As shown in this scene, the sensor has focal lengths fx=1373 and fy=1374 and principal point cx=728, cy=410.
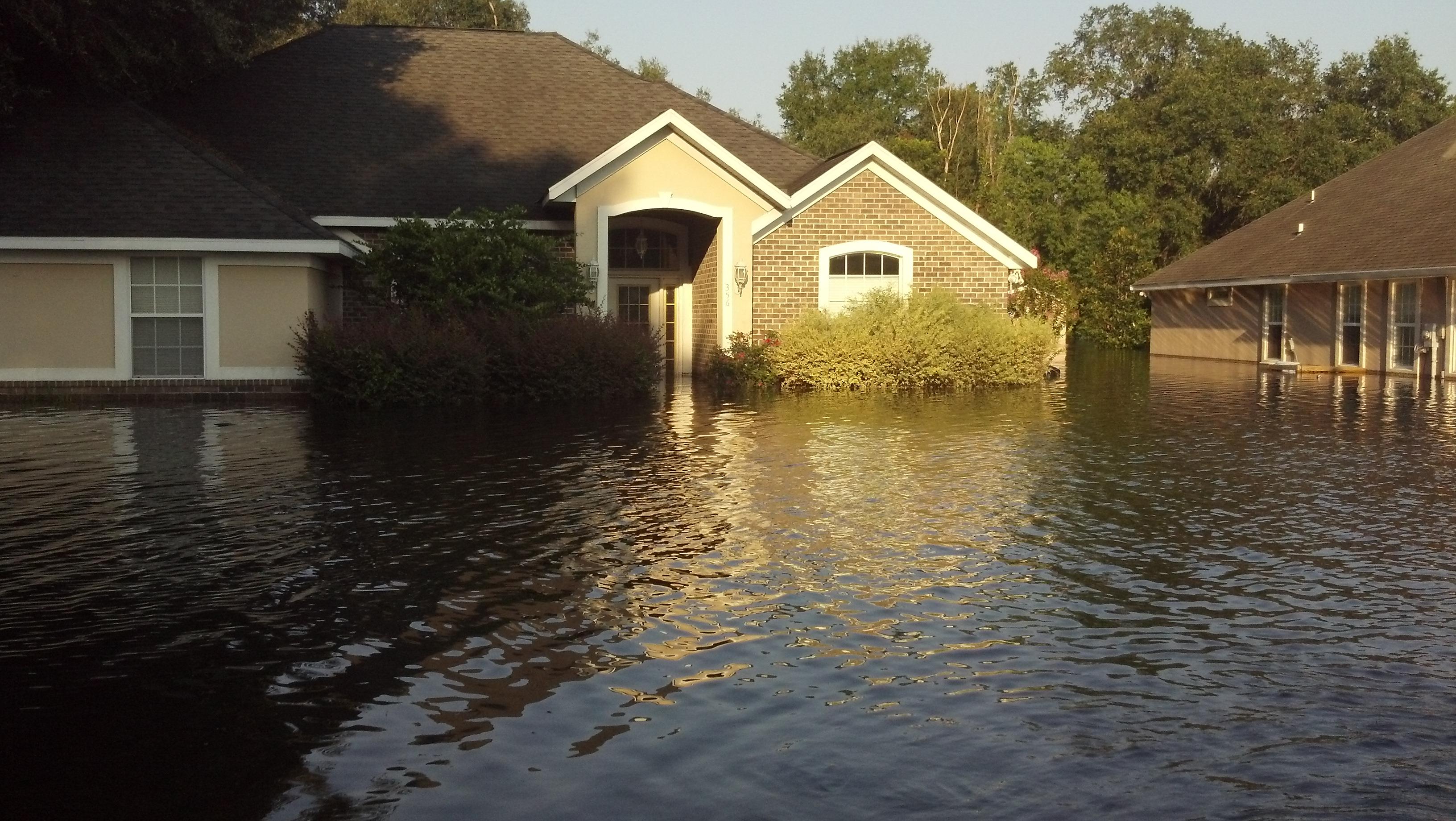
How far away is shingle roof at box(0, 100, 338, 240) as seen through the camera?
22.3m

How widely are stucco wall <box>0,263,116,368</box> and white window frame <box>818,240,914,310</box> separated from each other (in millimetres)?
13525

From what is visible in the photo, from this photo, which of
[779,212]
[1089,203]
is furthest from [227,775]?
[1089,203]

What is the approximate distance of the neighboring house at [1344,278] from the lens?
29906 millimetres

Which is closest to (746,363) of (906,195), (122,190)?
(906,195)

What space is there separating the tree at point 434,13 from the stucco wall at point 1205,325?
28108 mm

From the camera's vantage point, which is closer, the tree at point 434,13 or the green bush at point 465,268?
the green bush at point 465,268

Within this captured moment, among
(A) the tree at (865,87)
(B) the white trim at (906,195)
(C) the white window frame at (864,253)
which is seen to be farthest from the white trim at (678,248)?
(A) the tree at (865,87)

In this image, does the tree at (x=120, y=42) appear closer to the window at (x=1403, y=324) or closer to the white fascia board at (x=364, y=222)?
the white fascia board at (x=364, y=222)

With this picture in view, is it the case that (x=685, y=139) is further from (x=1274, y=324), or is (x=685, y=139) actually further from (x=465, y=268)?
(x=1274, y=324)

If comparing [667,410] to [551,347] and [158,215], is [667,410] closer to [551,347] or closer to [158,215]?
[551,347]

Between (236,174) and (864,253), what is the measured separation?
1247 cm

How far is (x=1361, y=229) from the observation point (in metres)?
33.7

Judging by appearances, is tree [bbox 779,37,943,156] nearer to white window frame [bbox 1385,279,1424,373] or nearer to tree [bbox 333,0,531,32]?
tree [bbox 333,0,531,32]

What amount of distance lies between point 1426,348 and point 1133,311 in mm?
21347
